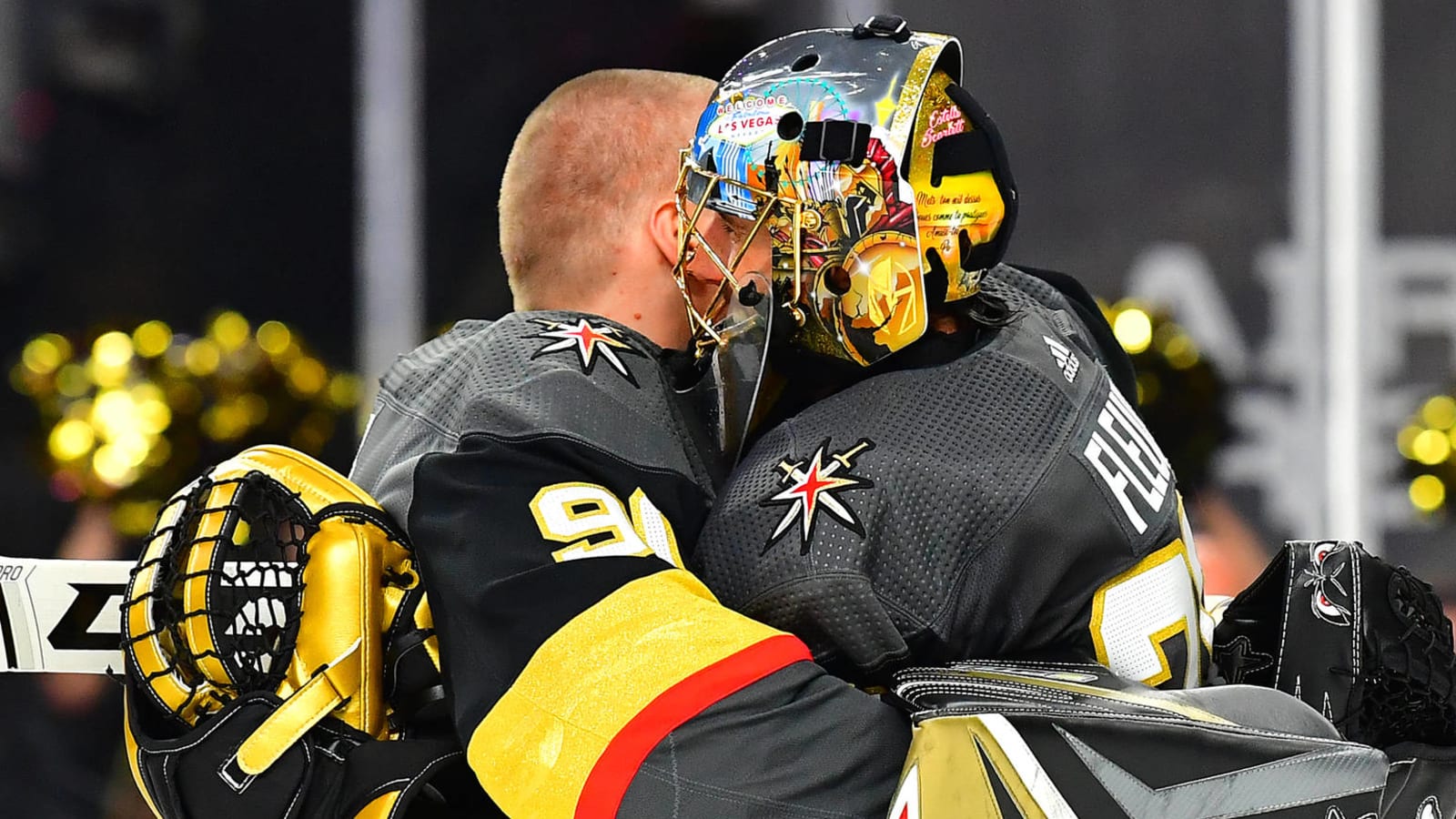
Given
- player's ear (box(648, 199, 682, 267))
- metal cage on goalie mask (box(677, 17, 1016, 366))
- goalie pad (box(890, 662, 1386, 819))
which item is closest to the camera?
goalie pad (box(890, 662, 1386, 819))

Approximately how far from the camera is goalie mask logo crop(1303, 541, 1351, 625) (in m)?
1.18

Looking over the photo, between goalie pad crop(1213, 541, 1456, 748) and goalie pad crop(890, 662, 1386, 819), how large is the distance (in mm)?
232

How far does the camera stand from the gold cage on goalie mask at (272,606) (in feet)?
3.31

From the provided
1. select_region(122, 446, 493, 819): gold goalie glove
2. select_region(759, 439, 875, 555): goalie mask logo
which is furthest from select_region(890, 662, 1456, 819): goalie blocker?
select_region(122, 446, 493, 819): gold goalie glove

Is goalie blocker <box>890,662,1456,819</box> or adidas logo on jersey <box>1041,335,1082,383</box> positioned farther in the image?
adidas logo on jersey <box>1041,335,1082,383</box>

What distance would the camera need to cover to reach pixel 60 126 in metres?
2.86

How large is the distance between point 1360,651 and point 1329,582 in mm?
74

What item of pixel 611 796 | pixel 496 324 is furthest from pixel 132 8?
pixel 611 796

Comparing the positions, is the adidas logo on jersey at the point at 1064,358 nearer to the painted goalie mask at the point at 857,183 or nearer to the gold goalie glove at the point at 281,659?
the painted goalie mask at the point at 857,183

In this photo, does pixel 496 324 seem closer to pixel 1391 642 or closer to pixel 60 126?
pixel 1391 642

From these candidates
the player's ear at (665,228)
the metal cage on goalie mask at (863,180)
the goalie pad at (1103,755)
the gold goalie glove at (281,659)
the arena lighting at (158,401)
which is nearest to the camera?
the goalie pad at (1103,755)

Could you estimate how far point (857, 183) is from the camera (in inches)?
42.3

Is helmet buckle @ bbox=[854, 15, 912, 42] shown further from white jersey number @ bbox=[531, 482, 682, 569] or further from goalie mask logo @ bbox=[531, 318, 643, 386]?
white jersey number @ bbox=[531, 482, 682, 569]

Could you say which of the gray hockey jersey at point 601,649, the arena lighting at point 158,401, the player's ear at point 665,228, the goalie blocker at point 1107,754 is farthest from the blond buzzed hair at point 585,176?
the arena lighting at point 158,401
